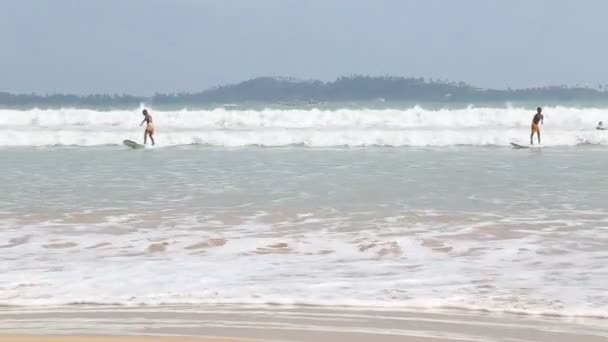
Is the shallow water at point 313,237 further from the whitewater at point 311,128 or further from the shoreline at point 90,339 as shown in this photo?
the whitewater at point 311,128

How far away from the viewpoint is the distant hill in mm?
69375

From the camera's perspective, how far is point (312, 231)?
26.3 ft

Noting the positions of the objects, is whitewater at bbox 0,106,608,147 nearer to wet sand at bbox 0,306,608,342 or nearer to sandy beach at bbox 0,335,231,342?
wet sand at bbox 0,306,608,342

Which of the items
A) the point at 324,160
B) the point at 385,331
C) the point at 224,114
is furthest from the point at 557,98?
the point at 385,331

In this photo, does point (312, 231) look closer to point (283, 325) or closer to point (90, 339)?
point (283, 325)

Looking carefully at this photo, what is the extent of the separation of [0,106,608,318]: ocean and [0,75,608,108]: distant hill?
51.7 metres

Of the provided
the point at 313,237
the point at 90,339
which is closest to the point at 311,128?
the point at 313,237

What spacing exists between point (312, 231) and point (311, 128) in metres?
23.0

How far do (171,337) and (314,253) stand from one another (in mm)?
2887

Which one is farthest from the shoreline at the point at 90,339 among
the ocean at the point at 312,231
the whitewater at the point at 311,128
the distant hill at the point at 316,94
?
the distant hill at the point at 316,94

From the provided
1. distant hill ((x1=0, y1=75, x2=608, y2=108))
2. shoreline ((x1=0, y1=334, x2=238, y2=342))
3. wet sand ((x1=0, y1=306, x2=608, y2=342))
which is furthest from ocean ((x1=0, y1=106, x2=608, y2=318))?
distant hill ((x1=0, y1=75, x2=608, y2=108))

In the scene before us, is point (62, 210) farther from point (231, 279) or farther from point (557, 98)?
point (557, 98)

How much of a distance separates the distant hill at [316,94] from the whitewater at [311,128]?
3370 centimetres

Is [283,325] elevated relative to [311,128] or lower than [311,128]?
lower
